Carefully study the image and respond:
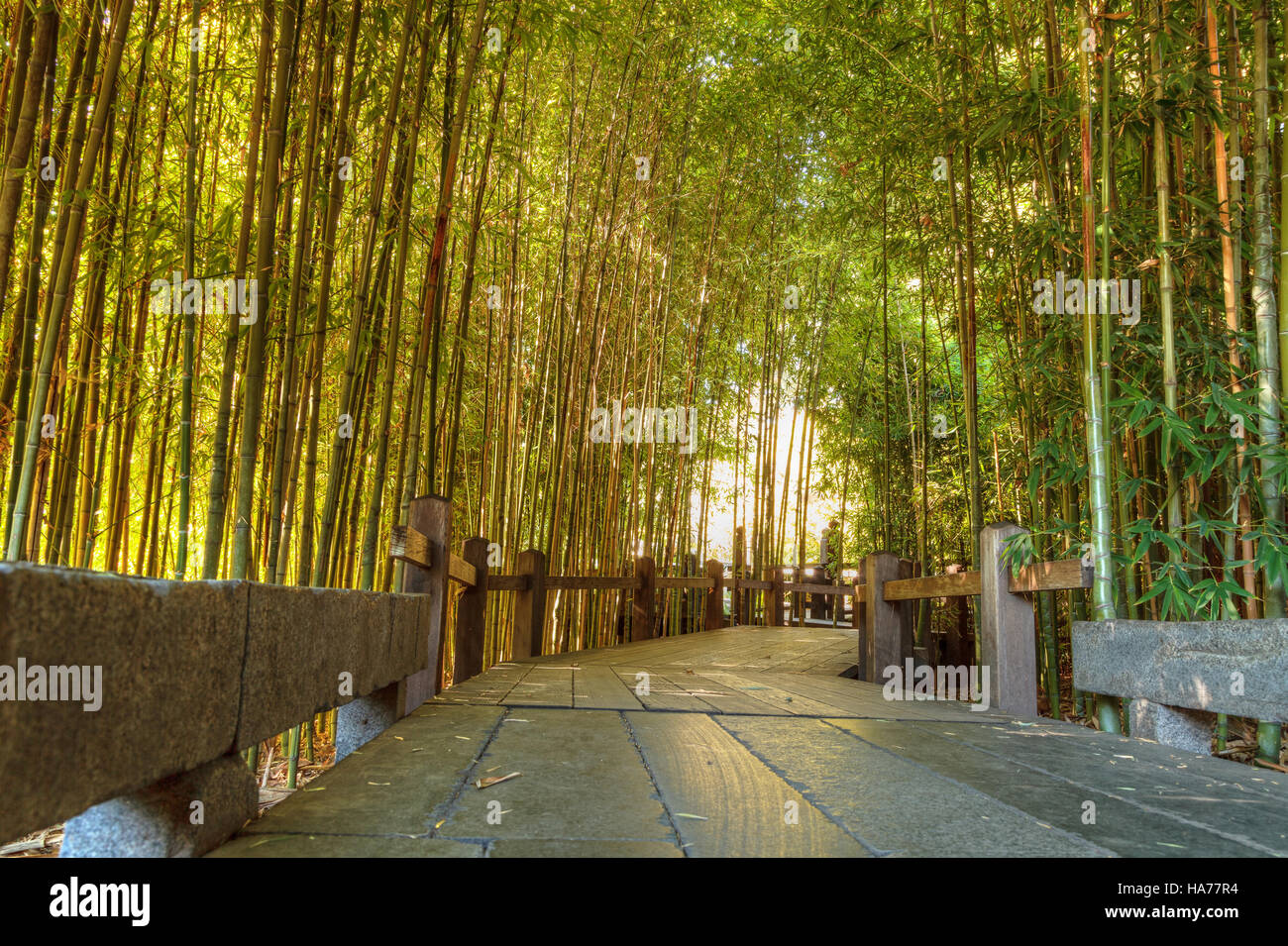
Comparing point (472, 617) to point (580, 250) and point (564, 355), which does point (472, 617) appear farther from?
point (580, 250)

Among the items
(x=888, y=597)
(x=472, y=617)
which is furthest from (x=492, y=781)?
(x=888, y=597)

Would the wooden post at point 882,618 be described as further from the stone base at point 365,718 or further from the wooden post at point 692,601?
the wooden post at point 692,601

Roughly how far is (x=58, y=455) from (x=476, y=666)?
1789 millimetres

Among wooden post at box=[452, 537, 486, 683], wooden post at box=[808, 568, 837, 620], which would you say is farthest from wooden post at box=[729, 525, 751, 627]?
wooden post at box=[452, 537, 486, 683]

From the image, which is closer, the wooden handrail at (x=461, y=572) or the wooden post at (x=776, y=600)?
the wooden handrail at (x=461, y=572)

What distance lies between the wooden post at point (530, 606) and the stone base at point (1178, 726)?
2852mm

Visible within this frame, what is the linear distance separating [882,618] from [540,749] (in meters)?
2.63

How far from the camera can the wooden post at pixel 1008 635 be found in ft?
Answer: 9.41

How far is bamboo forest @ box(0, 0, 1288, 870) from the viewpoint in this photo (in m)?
1.62

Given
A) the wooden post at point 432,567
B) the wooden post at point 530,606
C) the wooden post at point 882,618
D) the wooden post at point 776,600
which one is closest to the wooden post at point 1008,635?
the wooden post at point 882,618
